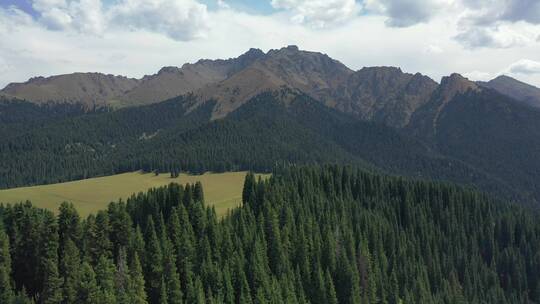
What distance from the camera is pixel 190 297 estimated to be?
77250mm

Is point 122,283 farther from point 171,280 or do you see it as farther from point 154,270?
point 171,280

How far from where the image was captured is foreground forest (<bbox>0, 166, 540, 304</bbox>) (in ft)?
249

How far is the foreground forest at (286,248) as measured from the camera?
249ft

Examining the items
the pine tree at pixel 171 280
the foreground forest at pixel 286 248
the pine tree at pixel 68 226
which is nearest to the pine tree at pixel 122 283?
the foreground forest at pixel 286 248

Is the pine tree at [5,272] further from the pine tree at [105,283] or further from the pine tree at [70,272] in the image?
the pine tree at [105,283]

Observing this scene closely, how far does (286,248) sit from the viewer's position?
10750cm

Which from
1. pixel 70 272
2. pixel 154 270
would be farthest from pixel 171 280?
pixel 70 272

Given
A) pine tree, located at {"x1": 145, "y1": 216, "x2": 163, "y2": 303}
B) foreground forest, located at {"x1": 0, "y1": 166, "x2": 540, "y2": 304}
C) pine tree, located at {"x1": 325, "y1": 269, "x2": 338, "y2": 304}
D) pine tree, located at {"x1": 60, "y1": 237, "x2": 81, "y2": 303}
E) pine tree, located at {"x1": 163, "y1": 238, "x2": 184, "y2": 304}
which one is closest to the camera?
pine tree, located at {"x1": 60, "y1": 237, "x2": 81, "y2": 303}

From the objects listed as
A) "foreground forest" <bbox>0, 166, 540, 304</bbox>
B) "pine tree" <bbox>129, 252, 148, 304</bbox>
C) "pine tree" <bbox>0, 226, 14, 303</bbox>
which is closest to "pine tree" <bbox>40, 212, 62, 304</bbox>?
"foreground forest" <bbox>0, 166, 540, 304</bbox>

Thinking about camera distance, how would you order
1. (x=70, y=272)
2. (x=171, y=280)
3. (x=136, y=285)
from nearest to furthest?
(x=70, y=272) → (x=136, y=285) → (x=171, y=280)

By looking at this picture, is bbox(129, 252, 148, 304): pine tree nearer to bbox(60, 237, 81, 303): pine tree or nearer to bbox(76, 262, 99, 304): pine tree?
bbox(76, 262, 99, 304): pine tree

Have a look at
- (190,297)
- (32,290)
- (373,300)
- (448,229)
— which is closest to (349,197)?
(448,229)

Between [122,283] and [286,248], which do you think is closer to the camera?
[122,283]

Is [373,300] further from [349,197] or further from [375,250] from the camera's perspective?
[349,197]
